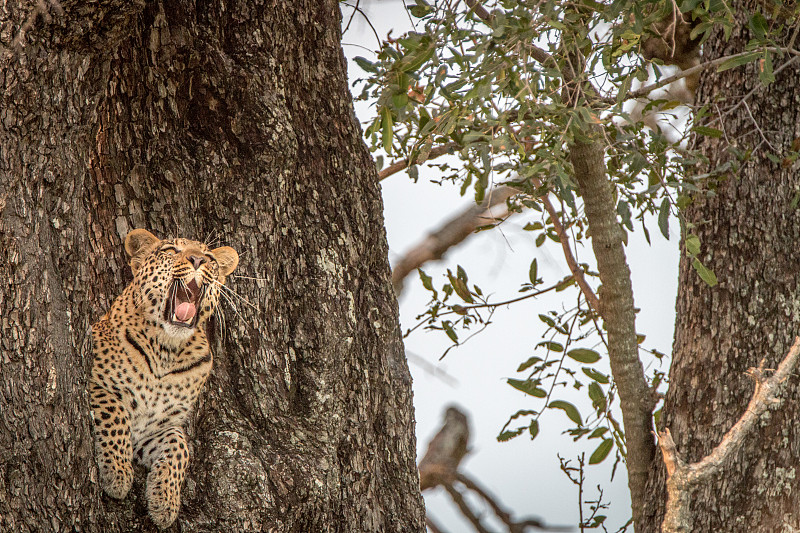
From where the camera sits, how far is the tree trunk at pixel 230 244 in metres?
1.77

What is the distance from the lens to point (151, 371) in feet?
6.43

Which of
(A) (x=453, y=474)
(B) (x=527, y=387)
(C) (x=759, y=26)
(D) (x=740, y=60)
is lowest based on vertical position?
(A) (x=453, y=474)

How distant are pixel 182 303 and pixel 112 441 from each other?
37cm

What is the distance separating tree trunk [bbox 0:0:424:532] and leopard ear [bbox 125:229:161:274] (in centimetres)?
11

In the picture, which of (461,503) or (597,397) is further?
(461,503)

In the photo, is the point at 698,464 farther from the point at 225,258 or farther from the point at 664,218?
the point at 225,258

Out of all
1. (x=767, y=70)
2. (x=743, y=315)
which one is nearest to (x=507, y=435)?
(x=743, y=315)

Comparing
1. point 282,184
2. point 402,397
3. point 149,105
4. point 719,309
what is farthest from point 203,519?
point 719,309

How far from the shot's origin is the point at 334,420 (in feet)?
7.72

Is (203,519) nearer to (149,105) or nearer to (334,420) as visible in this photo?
(334,420)

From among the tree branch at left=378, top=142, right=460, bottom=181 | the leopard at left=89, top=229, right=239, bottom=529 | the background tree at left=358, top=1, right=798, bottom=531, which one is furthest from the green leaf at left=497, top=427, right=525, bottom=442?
the leopard at left=89, top=229, right=239, bottom=529

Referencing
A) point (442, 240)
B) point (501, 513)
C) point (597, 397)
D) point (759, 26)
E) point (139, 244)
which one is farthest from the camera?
point (442, 240)

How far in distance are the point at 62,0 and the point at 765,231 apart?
8.57 ft

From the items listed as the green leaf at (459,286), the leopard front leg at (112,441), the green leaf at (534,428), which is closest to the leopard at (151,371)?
the leopard front leg at (112,441)
